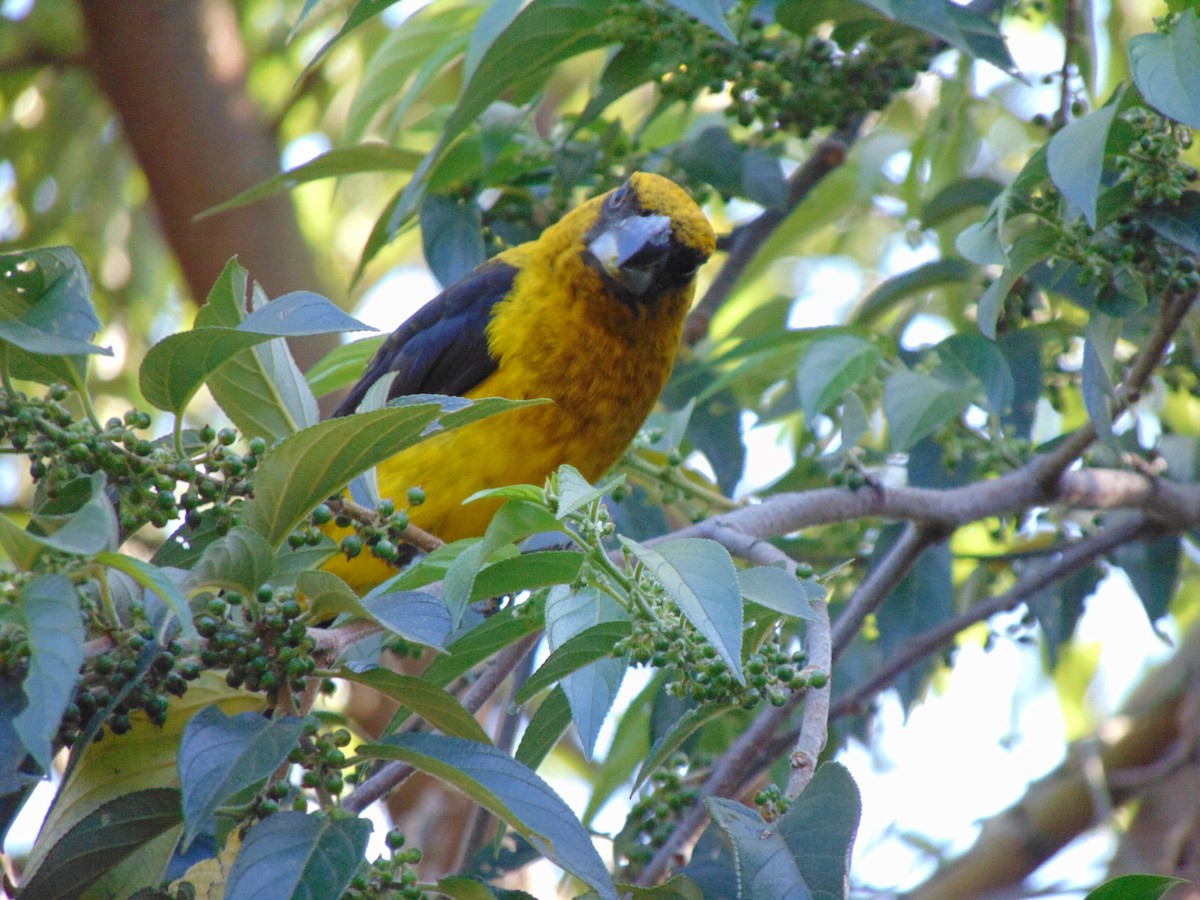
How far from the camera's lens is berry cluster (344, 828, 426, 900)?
1.44 metres

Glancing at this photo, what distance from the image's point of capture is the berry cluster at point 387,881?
4.72 ft

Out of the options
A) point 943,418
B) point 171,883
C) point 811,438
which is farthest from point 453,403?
point 811,438

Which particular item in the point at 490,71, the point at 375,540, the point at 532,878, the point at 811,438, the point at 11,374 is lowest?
the point at 532,878

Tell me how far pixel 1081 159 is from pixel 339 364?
62.1 inches

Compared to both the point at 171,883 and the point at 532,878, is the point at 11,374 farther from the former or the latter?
the point at 532,878

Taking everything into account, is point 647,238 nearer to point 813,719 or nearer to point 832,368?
point 832,368

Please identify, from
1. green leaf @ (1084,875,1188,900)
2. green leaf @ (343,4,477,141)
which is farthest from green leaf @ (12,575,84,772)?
green leaf @ (343,4,477,141)

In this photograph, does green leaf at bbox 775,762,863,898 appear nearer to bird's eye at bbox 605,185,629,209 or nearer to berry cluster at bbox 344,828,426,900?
berry cluster at bbox 344,828,426,900

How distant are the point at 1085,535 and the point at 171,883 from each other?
2.18 m

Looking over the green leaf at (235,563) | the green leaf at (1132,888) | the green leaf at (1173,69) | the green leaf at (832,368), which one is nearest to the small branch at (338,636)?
the green leaf at (235,563)

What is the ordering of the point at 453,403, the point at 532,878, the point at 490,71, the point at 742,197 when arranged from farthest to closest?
the point at 532,878, the point at 742,197, the point at 490,71, the point at 453,403

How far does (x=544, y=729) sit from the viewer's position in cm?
180

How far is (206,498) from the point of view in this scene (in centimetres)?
157

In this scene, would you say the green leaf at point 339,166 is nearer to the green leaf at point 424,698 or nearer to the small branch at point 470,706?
the small branch at point 470,706
